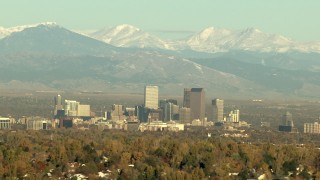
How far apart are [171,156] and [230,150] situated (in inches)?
366

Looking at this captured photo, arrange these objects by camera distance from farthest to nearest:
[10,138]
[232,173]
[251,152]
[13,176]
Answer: [10,138], [251,152], [232,173], [13,176]

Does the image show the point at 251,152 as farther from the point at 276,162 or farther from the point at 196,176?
the point at 196,176

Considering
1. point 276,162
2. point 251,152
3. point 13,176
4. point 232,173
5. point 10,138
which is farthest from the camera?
point 10,138

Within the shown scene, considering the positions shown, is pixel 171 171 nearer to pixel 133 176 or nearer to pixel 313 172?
pixel 133 176

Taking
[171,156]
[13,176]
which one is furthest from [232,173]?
[13,176]

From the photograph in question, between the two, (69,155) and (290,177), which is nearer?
(290,177)

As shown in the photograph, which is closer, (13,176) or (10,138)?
(13,176)

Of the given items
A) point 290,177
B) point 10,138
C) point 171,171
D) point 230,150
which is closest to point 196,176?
point 171,171

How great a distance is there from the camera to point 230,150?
393ft

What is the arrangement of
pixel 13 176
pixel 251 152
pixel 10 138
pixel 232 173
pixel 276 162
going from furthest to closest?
pixel 10 138 → pixel 251 152 → pixel 276 162 → pixel 232 173 → pixel 13 176

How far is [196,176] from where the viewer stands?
9506 cm

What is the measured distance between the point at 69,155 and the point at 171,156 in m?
10.2

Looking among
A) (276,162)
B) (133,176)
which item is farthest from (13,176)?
(276,162)

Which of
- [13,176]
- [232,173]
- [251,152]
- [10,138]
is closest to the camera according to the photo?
[13,176]
